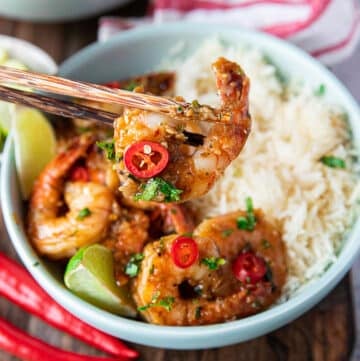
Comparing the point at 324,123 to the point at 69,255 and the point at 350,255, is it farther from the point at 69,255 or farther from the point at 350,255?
the point at 69,255

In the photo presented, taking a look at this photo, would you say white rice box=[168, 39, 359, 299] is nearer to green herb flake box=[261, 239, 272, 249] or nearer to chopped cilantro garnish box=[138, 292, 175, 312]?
green herb flake box=[261, 239, 272, 249]

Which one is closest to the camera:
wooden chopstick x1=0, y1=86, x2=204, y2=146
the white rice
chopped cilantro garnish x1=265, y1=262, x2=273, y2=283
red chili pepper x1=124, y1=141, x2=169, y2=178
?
red chili pepper x1=124, y1=141, x2=169, y2=178

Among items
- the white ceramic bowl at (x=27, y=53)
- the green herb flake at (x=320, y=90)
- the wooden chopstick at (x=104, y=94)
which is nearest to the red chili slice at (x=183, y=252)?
the wooden chopstick at (x=104, y=94)

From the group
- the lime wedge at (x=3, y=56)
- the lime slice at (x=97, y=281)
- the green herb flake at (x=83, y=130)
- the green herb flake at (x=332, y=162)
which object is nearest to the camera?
the lime slice at (x=97, y=281)

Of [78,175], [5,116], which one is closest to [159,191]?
[78,175]

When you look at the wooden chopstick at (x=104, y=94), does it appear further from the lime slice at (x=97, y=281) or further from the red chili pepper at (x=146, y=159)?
the lime slice at (x=97, y=281)

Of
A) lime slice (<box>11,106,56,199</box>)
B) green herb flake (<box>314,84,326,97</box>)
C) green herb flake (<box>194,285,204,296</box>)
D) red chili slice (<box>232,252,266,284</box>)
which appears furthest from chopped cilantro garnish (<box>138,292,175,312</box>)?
green herb flake (<box>314,84,326,97</box>)
